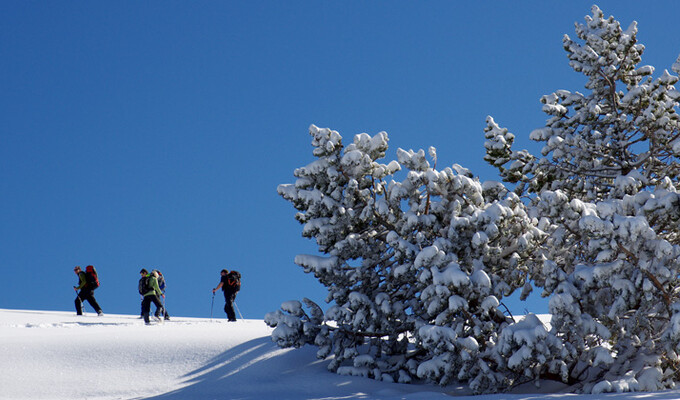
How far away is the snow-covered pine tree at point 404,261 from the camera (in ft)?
37.8

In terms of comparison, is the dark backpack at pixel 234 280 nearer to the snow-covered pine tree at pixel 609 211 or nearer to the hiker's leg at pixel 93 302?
the hiker's leg at pixel 93 302

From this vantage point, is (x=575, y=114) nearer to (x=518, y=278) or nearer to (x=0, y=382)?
(x=518, y=278)

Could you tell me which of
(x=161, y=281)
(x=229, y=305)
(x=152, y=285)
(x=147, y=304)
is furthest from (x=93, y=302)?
(x=229, y=305)

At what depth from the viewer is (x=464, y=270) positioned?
39.9 ft

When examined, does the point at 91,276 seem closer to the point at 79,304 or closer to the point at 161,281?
the point at 79,304

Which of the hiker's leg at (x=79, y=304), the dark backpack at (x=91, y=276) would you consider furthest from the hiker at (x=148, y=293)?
the hiker's leg at (x=79, y=304)

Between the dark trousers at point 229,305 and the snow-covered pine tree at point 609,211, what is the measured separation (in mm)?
9074

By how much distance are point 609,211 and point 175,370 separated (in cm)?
864

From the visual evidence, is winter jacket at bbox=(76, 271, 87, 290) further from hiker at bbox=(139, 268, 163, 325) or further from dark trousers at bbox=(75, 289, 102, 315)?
hiker at bbox=(139, 268, 163, 325)

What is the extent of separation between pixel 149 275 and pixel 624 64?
13669mm

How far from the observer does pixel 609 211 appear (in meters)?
10.4

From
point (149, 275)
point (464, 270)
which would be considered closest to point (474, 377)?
point (464, 270)

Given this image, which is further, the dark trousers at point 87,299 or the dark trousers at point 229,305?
the dark trousers at point 87,299

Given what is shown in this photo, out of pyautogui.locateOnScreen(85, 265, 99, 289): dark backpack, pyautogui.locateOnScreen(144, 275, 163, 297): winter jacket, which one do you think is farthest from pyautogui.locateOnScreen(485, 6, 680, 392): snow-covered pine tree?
pyautogui.locateOnScreen(85, 265, 99, 289): dark backpack
